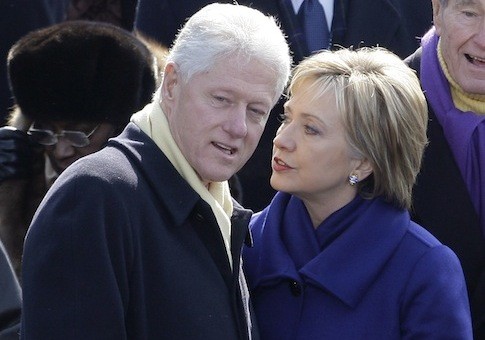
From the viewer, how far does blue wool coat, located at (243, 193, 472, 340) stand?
9.80ft

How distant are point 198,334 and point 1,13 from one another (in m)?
2.17

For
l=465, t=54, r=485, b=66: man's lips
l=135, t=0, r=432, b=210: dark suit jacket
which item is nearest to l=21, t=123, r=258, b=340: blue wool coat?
l=465, t=54, r=485, b=66: man's lips

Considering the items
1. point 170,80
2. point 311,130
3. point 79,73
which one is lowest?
point 79,73

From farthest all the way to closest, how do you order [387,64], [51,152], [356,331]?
1. [51,152]
2. [387,64]
3. [356,331]

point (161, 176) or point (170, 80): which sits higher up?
point (170, 80)

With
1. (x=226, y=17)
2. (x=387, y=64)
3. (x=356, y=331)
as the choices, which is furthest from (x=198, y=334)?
(x=387, y=64)

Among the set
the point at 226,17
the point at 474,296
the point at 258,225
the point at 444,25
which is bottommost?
the point at 474,296

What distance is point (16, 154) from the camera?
3.73m

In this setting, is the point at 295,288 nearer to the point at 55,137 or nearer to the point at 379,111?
the point at 379,111

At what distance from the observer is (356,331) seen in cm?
302

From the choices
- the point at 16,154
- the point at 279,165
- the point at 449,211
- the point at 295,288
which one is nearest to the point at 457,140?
the point at 449,211

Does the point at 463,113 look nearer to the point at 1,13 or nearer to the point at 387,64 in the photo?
the point at 387,64

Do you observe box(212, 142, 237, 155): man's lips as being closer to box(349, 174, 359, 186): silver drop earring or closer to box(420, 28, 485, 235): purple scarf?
box(349, 174, 359, 186): silver drop earring

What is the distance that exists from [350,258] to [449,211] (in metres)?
0.61
